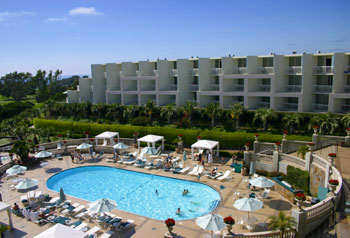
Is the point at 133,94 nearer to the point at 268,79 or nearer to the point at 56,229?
the point at 268,79

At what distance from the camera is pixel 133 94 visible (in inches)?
2014

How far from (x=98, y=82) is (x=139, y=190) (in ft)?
114

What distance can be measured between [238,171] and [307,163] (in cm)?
688

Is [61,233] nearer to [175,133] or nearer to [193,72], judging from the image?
[175,133]

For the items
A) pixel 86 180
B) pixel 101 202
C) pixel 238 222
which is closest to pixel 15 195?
pixel 86 180

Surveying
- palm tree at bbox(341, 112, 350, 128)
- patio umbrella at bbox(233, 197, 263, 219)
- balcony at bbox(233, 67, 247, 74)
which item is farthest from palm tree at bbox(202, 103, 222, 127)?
patio umbrella at bbox(233, 197, 263, 219)

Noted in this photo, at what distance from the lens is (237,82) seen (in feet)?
140

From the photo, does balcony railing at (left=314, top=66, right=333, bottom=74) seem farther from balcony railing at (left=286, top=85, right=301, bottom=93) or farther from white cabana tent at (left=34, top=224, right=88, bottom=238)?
white cabana tent at (left=34, top=224, right=88, bottom=238)

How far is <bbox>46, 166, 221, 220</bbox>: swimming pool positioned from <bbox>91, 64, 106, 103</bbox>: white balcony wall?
85.6 ft

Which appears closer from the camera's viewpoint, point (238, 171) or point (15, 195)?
point (15, 195)

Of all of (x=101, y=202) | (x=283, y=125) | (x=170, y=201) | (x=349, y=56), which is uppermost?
(x=349, y=56)

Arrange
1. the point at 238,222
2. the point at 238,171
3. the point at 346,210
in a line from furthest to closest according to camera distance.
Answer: the point at 238,171, the point at 238,222, the point at 346,210

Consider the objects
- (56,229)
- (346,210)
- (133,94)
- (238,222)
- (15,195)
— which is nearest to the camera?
(56,229)

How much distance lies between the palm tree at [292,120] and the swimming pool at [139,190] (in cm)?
1475
